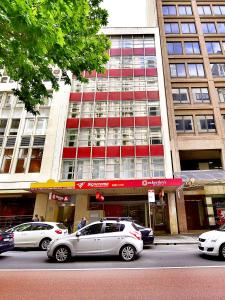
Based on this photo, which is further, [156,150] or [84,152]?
[84,152]

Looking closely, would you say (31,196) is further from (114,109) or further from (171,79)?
(171,79)

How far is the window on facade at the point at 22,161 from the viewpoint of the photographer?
22.5 m

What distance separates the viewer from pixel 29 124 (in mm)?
24562

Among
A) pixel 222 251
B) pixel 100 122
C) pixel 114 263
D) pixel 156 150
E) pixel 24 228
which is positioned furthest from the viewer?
pixel 100 122

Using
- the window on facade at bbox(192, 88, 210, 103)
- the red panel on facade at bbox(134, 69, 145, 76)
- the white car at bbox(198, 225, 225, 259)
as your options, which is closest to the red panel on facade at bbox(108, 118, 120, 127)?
the red panel on facade at bbox(134, 69, 145, 76)

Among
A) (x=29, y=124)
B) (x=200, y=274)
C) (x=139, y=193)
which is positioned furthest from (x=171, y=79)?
(x=200, y=274)

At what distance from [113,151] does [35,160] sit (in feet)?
25.6

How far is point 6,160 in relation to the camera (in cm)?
2292

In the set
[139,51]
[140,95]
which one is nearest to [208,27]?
[139,51]

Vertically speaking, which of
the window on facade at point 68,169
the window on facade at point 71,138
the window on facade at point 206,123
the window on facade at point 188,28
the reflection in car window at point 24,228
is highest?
the window on facade at point 188,28

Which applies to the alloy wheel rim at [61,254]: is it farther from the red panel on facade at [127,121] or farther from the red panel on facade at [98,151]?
the red panel on facade at [127,121]

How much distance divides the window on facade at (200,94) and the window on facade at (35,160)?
18.5 metres

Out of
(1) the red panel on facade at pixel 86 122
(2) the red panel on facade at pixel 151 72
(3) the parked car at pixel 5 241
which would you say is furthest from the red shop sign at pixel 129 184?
(2) the red panel on facade at pixel 151 72

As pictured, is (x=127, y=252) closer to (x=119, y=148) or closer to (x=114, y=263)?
(x=114, y=263)
